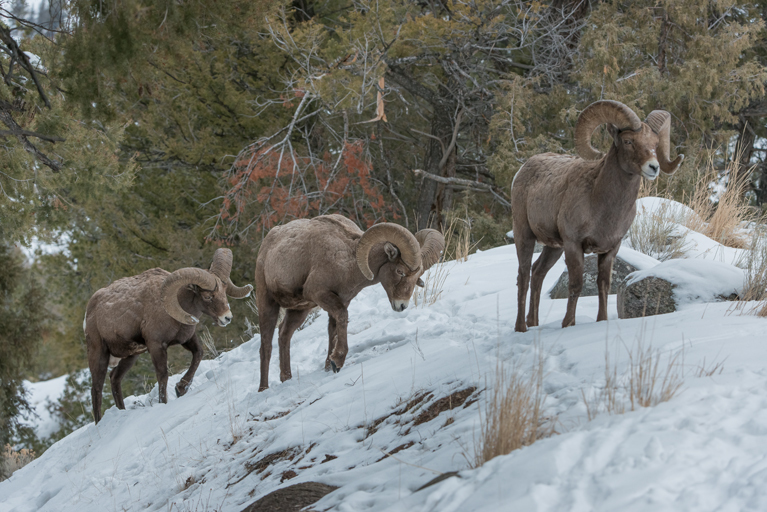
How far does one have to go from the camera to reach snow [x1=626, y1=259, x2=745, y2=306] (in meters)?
6.09

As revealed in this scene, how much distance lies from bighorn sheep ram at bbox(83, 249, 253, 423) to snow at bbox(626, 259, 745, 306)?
4.33 meters

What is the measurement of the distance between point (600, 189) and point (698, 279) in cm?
159

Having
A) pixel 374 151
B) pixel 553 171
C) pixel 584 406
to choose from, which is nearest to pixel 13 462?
pixel 374 151

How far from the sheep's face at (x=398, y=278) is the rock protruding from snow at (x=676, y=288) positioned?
1.86 meters

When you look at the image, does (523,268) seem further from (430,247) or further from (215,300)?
(215,300)

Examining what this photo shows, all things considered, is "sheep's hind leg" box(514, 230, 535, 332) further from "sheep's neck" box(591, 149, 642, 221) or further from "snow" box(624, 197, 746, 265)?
"snow" box(624, 197, 746, 265)

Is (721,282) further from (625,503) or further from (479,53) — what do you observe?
(479,53)

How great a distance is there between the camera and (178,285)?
7.66m

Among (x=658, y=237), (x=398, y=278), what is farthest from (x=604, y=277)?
(x=658, y=237)

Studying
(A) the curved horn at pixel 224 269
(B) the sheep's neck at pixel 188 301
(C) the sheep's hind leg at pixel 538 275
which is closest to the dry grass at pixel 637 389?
(C) the sheep's hind leg at pixel 538 275

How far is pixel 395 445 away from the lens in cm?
418

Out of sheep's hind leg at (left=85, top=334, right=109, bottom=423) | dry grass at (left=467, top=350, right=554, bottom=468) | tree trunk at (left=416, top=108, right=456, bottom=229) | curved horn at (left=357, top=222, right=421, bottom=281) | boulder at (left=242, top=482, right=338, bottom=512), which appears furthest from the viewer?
tree trunk at (left=416, top=108, right=456, bottom=229)

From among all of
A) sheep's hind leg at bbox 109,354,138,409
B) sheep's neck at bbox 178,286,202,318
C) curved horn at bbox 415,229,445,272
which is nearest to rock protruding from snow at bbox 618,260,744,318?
curved horn at bbox 415,229,445,272

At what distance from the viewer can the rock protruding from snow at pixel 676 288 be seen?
19.9ft
